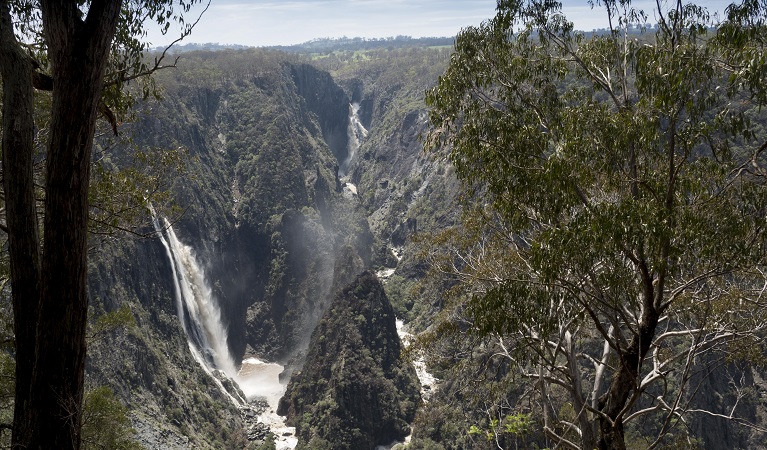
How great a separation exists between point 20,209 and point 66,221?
63cm

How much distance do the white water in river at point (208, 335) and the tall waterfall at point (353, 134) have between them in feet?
204

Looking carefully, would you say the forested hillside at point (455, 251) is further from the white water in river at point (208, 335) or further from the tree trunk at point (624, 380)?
the white water in river at point (208, 335)

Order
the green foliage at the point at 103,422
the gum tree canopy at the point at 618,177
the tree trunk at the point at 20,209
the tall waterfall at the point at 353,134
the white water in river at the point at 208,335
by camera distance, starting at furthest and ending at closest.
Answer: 1. the tall waterfall at the point at 353,134
2. the white water in river at the point at 208,335
3. the green foliage at the point at 103,422
4. the gum tree canopy at the point at 618,177
5. the tree trunk at the point at 20,209

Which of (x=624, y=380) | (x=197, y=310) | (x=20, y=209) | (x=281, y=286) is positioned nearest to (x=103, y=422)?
(x=20, y=209)

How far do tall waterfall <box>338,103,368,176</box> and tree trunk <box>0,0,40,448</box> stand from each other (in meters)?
109

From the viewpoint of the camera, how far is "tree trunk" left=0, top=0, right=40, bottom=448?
5.06 m

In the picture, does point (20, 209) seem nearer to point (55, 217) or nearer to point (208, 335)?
point (55, 217)

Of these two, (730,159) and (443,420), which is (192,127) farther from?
(730,159)

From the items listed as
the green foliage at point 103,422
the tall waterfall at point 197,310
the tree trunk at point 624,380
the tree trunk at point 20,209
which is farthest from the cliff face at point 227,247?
the tree trunk at point 624,380

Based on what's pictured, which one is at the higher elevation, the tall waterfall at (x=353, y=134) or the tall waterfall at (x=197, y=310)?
the tall waterfall at (x=353, y=134)

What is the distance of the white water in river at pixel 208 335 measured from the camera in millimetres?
48031

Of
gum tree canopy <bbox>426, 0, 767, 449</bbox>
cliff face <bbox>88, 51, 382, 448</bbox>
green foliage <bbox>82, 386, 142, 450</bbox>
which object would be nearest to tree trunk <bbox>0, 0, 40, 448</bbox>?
gum tree canopy <bbox>426, 0, 767, 449</bbox>

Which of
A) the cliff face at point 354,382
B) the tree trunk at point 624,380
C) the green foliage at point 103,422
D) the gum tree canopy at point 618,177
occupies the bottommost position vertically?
the cliff face at point 354,382

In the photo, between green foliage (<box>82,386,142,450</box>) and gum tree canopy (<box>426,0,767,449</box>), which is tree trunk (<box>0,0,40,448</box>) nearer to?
gum tree canopy (<box>426,0,767,449</box>)
